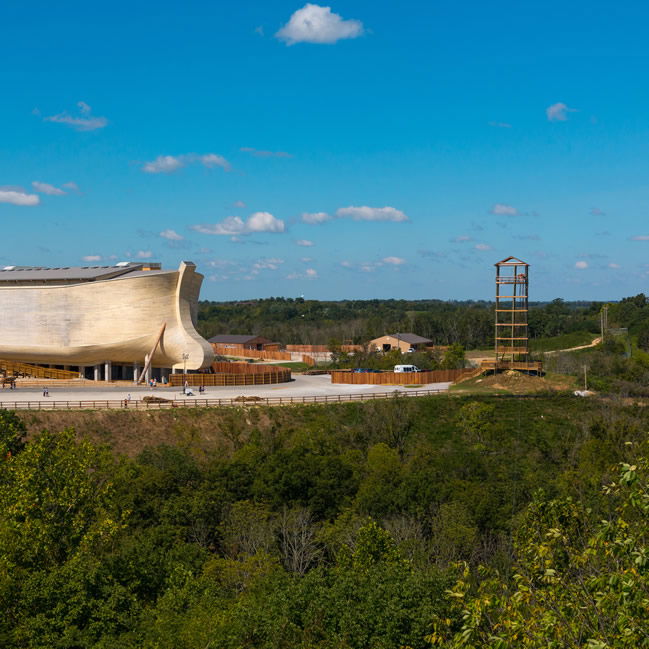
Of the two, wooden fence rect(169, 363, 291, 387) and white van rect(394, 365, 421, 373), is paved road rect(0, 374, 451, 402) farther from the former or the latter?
white van rect(394, 365, 421, 373)

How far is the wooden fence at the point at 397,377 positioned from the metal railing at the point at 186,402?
799 centimetres

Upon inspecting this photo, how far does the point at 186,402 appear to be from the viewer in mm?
52781

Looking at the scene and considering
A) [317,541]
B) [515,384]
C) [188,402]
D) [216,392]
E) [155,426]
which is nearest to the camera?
[317,541]

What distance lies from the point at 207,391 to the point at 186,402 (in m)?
7.10

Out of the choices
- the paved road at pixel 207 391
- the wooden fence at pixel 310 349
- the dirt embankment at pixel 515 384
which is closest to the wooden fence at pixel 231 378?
the paved road at pixel 207 391

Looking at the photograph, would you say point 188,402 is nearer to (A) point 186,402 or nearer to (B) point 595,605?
(A) point 186,402

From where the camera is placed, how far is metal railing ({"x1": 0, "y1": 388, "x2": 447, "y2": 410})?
50656 millimetres

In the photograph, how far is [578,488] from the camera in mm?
34219

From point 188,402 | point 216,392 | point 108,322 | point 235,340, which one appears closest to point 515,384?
point 216,392

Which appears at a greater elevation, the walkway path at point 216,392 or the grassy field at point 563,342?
the grassy field at point 563,342

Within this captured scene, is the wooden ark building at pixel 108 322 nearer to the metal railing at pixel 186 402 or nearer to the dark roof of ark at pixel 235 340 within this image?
the metal railing at pixel 186 402

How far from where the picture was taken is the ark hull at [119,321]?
63594 millimetres

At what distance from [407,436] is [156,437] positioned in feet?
55.3

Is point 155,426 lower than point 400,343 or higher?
lower
